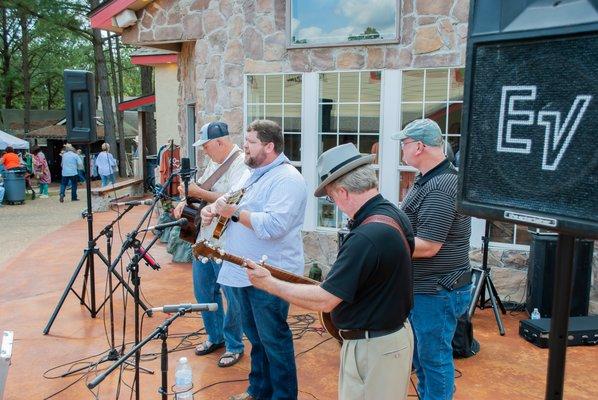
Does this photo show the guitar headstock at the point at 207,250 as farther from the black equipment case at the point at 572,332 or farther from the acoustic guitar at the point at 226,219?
the black equipment case at the point at 572,332

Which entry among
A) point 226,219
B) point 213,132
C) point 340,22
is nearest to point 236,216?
point 226,219

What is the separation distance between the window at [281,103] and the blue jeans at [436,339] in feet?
12.4

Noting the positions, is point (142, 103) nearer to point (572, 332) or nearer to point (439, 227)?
point (572, 332)

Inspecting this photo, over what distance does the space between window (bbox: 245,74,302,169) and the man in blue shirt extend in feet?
10.3

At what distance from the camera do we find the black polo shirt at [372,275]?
7.47 ft

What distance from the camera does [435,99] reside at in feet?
19.9

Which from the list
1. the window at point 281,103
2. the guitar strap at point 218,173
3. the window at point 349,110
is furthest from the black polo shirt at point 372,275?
the window at point 281,103

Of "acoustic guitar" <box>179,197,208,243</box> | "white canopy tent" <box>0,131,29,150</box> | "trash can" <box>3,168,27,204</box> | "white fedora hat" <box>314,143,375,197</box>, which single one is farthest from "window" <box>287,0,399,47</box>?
"white canopy tent" <box>0,131,29,150</box>

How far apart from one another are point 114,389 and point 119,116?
24039 mm

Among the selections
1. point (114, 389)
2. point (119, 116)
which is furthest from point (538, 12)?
point (119, 116)

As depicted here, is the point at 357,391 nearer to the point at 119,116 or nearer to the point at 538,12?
the point at 538,12

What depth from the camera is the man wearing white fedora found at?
229 centimetres

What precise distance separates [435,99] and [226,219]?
11.1 feet

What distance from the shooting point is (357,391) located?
8.12 ft
